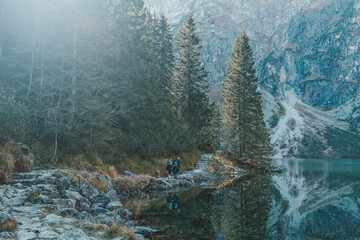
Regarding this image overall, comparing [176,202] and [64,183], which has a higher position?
[64,183]

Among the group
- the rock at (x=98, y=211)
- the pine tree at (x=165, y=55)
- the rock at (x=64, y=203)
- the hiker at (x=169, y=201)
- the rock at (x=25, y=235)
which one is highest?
the pine tree at (x=165, y=55)

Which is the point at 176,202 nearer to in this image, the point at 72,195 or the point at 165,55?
the point at 72,195

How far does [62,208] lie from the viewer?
30.1 ft

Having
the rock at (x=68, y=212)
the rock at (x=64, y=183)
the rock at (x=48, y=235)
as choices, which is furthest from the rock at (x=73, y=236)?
the rock at (x=64, y=183)

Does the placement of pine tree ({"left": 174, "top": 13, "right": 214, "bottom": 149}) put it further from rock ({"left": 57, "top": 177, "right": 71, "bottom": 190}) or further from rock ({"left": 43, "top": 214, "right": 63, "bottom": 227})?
rock ({"left": 43, "top": 214, "right": 63, "bottom": 227})

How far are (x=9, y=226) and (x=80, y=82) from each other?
15.5 meters

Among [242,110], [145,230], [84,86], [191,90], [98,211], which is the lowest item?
[145,230]

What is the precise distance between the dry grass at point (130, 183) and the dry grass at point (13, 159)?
5.09m

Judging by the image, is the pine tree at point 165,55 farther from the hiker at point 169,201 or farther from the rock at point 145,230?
the rock at point 145,230

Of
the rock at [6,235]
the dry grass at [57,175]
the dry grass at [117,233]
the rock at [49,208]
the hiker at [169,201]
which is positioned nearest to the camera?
the rock at [6,235]

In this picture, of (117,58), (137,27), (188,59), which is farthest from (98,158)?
(188,59)

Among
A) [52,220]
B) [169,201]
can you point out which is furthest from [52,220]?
[169,201]

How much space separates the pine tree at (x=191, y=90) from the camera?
33875 millimetres

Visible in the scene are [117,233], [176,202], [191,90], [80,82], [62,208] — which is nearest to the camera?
[117,233]
